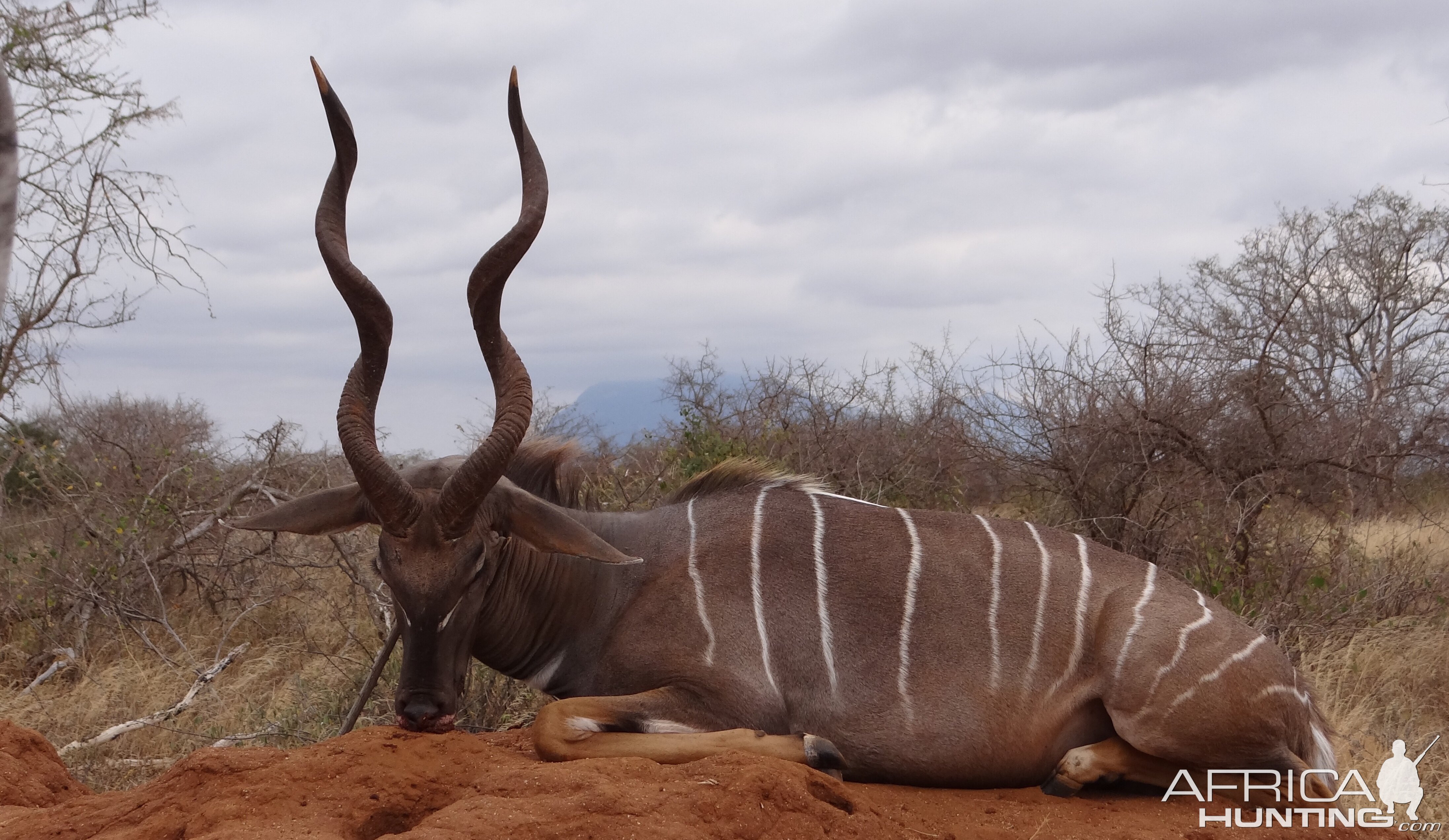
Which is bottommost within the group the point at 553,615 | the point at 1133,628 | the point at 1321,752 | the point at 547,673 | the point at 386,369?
the point at 1321,752

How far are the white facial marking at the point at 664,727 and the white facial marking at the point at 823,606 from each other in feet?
1.86

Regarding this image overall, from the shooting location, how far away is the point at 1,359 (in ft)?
30.3

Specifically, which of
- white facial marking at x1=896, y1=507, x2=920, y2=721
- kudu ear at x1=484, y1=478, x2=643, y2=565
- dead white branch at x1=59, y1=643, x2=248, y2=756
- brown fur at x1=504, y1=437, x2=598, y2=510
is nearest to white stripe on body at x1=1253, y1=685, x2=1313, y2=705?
white facial marking at x1=896, y1=507, x2=920, y2=721

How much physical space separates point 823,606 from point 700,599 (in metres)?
0.49

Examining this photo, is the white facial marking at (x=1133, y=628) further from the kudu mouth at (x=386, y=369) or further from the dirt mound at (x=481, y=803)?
the kudu mouth at (x=386, y=369)

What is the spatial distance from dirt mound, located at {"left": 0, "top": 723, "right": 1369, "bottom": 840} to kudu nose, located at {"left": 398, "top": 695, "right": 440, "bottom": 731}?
10cm

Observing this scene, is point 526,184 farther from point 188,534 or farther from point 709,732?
point 188,534

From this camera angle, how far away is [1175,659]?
4.62 metres

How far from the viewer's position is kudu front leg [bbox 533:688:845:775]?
434 centimetres

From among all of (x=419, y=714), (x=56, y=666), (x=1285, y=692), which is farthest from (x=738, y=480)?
(x=56, y=666)

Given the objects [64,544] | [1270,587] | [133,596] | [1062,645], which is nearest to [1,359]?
[64,544]

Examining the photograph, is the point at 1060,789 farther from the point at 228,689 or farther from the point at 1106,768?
the point at 228,689

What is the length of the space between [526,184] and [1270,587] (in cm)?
579

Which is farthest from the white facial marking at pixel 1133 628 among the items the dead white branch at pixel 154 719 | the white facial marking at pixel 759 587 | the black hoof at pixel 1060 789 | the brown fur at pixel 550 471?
the dead white branch at pixel 154 719
